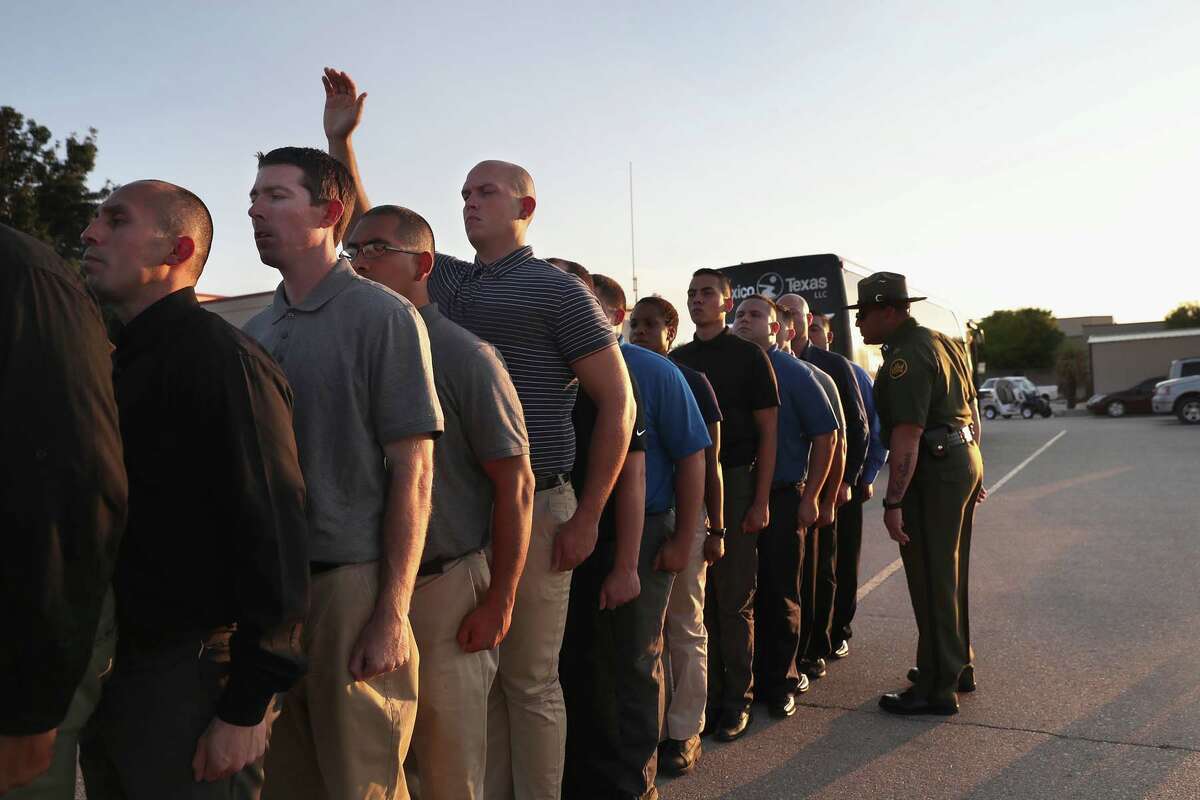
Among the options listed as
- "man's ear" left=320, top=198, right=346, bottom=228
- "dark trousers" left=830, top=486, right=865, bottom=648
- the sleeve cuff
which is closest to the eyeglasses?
"man's ear" left=320, top=198, right=346, bottom=228

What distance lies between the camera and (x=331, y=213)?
7.55ft

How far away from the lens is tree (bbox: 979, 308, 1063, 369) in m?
80.6

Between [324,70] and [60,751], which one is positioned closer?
[60,751]

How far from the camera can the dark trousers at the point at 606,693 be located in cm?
338

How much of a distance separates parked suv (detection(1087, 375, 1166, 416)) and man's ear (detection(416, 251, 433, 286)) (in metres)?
37.6

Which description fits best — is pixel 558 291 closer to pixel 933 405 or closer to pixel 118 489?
pixel 118 489

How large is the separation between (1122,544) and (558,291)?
7.93m

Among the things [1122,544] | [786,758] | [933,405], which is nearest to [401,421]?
[786,758]

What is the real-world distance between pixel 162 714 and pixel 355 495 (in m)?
0.59

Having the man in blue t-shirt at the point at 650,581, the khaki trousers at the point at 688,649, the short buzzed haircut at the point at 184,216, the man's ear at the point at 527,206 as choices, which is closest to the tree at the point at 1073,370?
the khaki trousers at the point at 688,649

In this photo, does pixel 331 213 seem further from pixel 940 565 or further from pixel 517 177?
pixel 940 565

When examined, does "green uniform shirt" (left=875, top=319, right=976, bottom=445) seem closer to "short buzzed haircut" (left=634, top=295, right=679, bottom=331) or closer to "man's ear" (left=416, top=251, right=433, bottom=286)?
"short buzzed haircut" (left=634, top=295, right=679, bottom=331)

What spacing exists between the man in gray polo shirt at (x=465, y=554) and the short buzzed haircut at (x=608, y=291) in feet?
5.08

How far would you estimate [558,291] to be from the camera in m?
2.92
